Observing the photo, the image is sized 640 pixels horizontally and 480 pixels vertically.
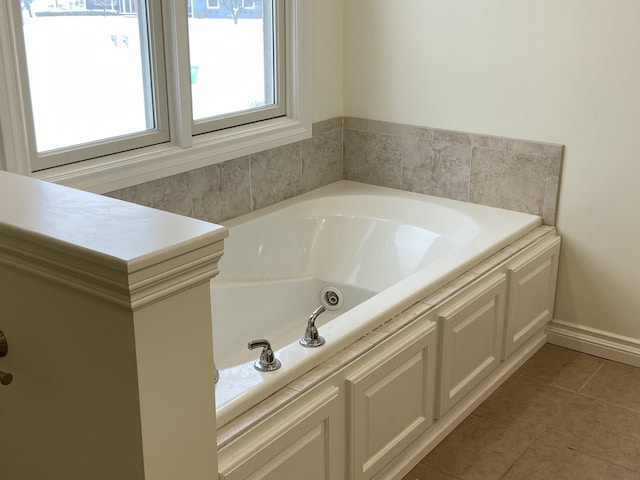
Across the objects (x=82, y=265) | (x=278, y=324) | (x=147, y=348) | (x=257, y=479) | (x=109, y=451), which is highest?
(x=82, y=265)

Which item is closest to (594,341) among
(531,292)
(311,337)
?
(531,292)

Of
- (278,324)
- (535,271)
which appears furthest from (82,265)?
(535,271)

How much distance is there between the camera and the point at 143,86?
2.78 meters

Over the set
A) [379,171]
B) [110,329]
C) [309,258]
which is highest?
[110,329]

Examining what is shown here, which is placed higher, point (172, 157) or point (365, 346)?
point (172, 157)

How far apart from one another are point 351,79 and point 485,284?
4.40 feet

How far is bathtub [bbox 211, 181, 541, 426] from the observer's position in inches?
112

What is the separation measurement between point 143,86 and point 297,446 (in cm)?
152

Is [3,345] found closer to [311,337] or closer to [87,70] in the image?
[311,337]

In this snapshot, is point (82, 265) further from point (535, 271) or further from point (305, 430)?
point (535, 271)

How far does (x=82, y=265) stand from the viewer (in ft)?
4.00

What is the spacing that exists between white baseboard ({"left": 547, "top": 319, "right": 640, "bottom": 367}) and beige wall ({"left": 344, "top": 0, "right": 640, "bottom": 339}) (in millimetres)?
31

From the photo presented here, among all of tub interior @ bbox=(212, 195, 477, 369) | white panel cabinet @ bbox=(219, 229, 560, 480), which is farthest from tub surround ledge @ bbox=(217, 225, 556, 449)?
tub interior @ bbox=(212, 195, 477, 369)

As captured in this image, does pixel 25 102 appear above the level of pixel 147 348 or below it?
above
